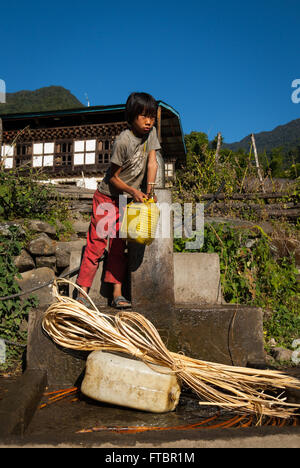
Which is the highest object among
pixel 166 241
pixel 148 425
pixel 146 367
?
pixel 166 241

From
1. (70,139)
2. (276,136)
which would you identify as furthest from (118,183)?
(276,136)

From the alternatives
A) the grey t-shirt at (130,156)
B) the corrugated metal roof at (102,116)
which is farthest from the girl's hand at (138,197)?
the corrugated metal roof at (102,116)

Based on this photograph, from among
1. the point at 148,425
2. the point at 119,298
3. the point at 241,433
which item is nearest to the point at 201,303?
the point at 119,298

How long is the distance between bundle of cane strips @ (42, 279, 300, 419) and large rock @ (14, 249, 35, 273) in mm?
2233

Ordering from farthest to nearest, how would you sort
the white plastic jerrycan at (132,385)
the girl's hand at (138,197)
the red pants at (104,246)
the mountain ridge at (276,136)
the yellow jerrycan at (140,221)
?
the mountain ridge at (276,136) < the red pants at (104,246) < the girl's hand at (138,197) < the yellow jerrycan at (140,221) < the white plastic jerrycan at (132,385)

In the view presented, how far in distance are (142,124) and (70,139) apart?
51.2ft

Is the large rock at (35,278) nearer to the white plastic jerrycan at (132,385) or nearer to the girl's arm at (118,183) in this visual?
the girl's arm at (118,183)

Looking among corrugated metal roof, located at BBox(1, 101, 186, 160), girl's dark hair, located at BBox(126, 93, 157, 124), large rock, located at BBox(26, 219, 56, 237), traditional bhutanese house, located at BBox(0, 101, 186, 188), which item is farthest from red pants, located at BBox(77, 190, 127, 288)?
traditional bhutanese house, located at BBox(0, 101, 186, 188)

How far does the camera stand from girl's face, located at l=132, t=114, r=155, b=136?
106 inches

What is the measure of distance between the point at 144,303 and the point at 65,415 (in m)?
1.00

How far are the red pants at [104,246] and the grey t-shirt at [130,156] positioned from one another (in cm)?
13

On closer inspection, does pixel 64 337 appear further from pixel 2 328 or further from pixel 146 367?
pixel 2 328

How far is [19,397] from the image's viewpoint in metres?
1.83

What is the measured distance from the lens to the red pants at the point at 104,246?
2.81 meters
